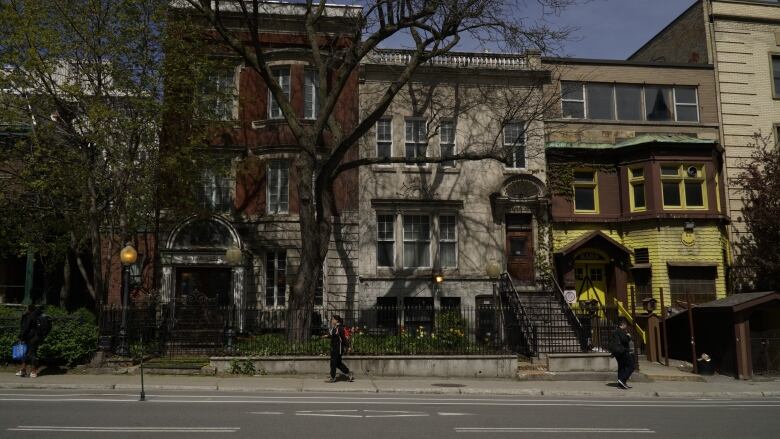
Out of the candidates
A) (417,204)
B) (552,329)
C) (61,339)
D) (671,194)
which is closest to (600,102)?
(671,194)

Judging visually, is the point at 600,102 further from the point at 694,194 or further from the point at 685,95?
the point at 694,194

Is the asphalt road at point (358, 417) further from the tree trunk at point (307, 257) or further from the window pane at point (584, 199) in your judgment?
the window pane at point (584, 199)

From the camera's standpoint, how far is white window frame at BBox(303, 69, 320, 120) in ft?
79.0

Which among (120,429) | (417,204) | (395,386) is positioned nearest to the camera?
(120,429)

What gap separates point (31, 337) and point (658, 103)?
2333cm

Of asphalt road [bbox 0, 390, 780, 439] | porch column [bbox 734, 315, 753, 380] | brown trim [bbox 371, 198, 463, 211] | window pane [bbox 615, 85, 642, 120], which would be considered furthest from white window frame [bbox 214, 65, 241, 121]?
porch column [bbox 734, 315, 753, 380]


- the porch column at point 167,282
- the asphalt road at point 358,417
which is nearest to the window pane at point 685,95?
the asphalt road at point 358,417

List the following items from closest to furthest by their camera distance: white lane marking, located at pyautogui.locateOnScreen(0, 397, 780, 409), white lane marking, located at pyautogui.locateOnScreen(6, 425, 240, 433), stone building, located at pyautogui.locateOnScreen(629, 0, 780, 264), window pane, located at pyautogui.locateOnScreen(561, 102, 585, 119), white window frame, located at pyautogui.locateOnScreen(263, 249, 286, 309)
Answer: white lane marking, located at pyautogui.locateOnScreen(6, 425, 240, 433), white lane marking, located at pyautogui.locateOnScreen(0, 397, 780, 409), white window frame, located at pyautogui.locateOnScreen(263, 249, 286, 309), window pane, located at pyautogui.locateOnScreen(561, 102, 585, 119), stone building, located at pyautogui.locateOnScreen(629, 0, 780, 264)

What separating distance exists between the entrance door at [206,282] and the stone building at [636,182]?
12.1 meters

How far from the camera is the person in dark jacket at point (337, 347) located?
1620 cm

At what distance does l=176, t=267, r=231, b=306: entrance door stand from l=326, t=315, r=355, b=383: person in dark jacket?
7.68 meters

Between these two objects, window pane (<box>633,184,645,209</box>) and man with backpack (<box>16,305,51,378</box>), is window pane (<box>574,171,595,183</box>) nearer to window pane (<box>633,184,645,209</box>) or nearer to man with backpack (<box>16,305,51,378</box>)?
window pane (<box>633,184,645,209</box>)

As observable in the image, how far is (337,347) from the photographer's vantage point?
16.2m

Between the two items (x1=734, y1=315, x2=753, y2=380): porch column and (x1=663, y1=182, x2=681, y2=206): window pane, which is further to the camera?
(x1=663, y1=182, x2=681, y2=206): window pane
